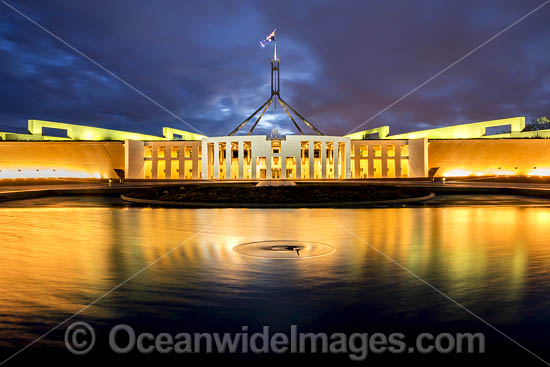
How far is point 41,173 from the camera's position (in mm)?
61719

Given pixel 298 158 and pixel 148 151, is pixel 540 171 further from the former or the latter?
pixel 148 151

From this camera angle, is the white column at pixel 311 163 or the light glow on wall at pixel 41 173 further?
the light glow on wall at pixel 41 173

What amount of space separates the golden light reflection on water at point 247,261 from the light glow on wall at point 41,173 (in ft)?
175

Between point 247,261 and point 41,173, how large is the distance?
210 ft

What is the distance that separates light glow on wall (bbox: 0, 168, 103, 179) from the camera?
196 ft

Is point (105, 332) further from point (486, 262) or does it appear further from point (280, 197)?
point (280, 197)

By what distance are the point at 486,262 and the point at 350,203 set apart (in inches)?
552

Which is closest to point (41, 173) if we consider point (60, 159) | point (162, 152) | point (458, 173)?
point (60, 159)

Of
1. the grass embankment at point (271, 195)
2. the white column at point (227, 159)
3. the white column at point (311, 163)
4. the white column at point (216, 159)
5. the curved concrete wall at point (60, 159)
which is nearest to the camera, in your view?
the grass embankment at point (271, 195)

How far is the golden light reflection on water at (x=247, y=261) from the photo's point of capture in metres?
5.55

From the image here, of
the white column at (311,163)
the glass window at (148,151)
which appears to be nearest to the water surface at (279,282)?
the white column at (311,163)

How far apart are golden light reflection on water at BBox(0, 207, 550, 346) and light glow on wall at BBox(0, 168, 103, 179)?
53.4 m

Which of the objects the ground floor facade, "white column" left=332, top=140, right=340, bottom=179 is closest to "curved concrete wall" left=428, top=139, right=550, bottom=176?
the ground floor facade

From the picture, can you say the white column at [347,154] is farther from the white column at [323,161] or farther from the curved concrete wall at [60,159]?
the curved concrete wall at [60,159]
